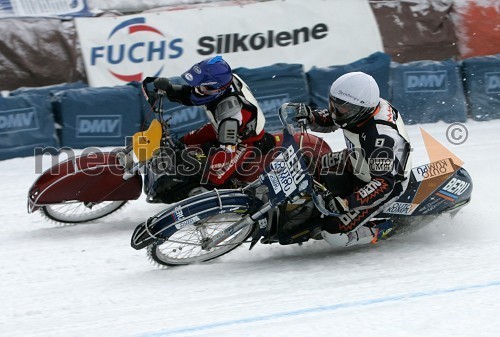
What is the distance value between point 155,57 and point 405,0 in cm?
485

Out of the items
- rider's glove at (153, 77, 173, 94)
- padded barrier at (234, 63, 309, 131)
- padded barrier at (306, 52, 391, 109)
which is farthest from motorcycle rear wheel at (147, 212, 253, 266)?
padded barrier at (306, 52, 391, 109)

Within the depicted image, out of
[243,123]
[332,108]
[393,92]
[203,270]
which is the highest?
[332,108]

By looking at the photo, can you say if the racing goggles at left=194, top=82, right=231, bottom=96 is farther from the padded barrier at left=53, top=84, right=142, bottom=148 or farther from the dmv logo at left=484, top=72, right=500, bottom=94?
the dmv logo at left=484, top=72, right=500, bottom=94

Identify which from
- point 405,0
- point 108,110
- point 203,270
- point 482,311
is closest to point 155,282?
point 203,270

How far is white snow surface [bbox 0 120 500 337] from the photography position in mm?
4879

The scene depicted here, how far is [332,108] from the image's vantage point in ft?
20.1

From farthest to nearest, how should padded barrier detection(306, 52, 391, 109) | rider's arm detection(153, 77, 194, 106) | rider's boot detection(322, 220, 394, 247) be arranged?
padded barrier detection(306, 52, 391, 109)
rider's arm detection(153, 77, 194, 106)
rider's boot detection(322, 220, 394, 247)

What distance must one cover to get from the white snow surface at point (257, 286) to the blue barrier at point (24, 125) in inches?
97.3

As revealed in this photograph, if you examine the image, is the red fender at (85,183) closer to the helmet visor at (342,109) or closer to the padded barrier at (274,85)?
the helmet visor at (342,109)

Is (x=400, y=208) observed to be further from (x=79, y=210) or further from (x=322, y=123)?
(x=79, y=210)

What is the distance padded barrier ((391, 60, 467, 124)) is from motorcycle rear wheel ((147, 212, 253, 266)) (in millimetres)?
6348

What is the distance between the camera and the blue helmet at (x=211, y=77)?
6922 millimetres

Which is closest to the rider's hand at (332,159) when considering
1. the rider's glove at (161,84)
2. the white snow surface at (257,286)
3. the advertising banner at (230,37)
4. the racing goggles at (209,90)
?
the white snow surface at (257,286)

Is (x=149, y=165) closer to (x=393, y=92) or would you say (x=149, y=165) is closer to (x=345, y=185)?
(x=345, y=185)
